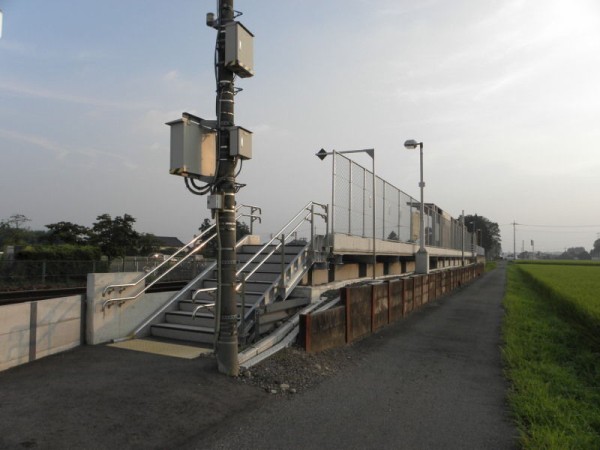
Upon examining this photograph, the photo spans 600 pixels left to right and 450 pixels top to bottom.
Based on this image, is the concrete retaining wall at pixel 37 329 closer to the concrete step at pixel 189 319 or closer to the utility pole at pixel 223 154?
the concrete step at pixel 189 319

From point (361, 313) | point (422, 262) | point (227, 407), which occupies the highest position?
point (422, 262)

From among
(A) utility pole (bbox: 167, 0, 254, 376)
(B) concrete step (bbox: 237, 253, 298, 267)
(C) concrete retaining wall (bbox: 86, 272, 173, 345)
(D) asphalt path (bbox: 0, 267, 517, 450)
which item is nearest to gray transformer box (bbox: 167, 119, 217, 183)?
(A) utility pole (bbox: 167, 0, 254, 376)

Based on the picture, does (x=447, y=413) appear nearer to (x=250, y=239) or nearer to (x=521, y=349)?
(x=521, y=349)

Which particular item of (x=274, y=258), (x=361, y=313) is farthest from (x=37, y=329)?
(x=361, y=313)

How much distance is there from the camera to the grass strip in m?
4.66

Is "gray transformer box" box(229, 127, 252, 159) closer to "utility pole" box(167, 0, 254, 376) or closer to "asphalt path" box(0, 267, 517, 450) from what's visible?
"utility pole" box(167, 0, 254, 376)

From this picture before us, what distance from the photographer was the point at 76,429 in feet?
13.8

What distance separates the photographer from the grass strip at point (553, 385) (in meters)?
4.66

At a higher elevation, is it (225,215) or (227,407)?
(225,215)

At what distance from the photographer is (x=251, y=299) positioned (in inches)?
341

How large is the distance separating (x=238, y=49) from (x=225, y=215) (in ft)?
7.51

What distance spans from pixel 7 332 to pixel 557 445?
22.0 feet

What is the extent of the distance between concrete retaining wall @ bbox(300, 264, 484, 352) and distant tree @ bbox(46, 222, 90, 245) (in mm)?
31963

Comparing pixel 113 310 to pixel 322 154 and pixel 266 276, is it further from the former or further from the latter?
pixel 322 154
